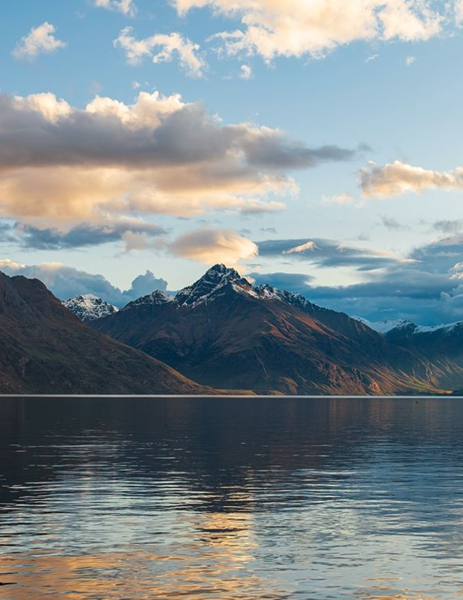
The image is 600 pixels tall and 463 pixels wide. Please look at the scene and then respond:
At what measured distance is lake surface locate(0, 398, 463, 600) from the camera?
42.5 meters

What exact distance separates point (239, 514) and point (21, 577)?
24.6 m

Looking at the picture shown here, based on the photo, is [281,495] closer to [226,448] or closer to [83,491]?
[83,491]

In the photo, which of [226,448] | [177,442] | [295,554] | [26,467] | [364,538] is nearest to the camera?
[295,554]

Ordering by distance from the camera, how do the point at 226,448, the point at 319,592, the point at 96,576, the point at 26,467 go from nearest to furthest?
the point at 319,592, the point at 96,576, the point at 26,467, the point at 226,448

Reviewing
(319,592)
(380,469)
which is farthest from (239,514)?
(380,469)

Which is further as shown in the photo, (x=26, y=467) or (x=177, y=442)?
(x=177, y=442)

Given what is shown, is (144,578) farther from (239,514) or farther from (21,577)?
(239,514)

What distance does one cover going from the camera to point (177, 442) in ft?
487

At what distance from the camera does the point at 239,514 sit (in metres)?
65.2

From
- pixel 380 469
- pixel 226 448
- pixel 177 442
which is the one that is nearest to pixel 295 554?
pixel 380 469

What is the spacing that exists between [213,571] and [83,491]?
35.1 metres

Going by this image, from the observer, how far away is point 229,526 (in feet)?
195

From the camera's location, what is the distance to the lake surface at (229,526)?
139 ft

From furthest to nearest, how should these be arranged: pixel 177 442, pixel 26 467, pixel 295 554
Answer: pixel 177 442
pixel 26 467
pixel 295 554
